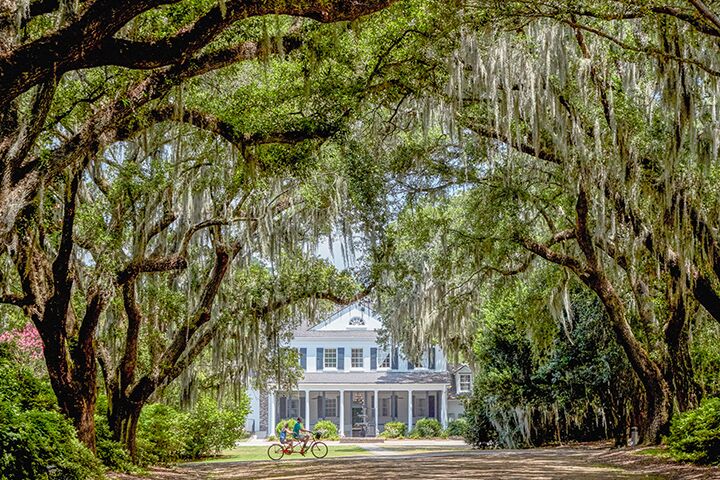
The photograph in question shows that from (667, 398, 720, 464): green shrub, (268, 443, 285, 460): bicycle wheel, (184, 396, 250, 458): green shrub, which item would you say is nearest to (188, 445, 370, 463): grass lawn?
(268, 443, 285, 460): bicycle wheel

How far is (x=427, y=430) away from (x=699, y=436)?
2391 centimetres

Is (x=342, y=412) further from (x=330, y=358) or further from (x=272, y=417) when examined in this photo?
(x=272, y=417)

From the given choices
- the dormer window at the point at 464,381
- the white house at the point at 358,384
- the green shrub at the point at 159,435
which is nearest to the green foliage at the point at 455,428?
the white house at the point at 358,384

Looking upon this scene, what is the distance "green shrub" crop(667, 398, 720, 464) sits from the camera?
12.1 m

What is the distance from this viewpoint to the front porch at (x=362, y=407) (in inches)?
1563

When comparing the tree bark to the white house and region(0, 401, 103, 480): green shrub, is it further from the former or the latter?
the white house

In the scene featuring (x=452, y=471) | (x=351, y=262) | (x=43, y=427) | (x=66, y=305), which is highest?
(x=351, y=262)

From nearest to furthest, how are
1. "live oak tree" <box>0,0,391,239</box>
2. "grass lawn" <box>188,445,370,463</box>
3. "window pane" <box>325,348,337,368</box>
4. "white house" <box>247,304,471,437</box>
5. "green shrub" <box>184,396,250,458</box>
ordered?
"live oak tree" <box>0,0,391,239</box>, "grass lawn" <box>188,445,370,463</box>, "green shrub" <box>184,396,250,458</box>, "white house" <box>247,304,471,437</box>, "window pane" <box>325,348,337,368</box>

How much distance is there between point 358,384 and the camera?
38469 mm

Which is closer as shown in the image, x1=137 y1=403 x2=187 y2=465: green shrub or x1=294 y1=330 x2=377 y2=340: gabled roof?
x1=137 y1=403 x2=187 y2=465: green shrub

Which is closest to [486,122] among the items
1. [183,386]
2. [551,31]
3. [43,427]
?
[551,31]

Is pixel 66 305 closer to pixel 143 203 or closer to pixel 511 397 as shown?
pixel 143 203

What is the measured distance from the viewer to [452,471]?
43.4ft

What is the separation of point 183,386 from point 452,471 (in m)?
9.61
